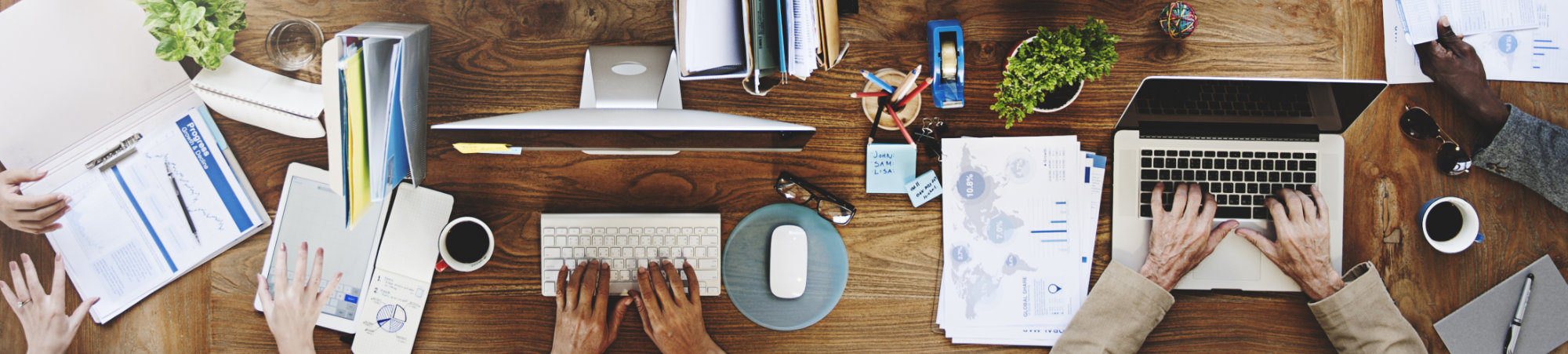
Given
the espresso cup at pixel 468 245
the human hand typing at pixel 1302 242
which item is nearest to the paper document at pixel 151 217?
the espresso cup at pixel 468 245

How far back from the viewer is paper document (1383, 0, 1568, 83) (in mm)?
1427

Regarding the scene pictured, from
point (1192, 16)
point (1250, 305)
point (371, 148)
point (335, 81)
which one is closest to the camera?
point (335, 81)

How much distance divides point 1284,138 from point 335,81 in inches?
66.1

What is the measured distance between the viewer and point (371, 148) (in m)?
1.09

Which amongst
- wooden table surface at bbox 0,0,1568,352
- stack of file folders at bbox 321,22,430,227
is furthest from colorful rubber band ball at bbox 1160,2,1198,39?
stack of file folders at bbox 321,22,430,227

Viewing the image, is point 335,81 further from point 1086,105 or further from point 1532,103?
point 1532,103

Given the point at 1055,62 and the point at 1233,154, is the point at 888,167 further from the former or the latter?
the point at 1233,154

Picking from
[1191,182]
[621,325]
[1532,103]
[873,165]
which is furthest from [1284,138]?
[621,325]

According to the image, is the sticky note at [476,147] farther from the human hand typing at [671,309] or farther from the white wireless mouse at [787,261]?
the white wireless mouse at [787,261]

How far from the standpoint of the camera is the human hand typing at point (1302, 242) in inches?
55.3

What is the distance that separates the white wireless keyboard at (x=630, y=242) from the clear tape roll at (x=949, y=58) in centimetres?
53

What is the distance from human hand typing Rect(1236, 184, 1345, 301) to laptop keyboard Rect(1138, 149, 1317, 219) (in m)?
0.03

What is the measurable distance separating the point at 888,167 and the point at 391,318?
1043mm

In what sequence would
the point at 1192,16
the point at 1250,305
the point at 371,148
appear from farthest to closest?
the point at 1250,305
the point at 1192,16
the point at 371,148
